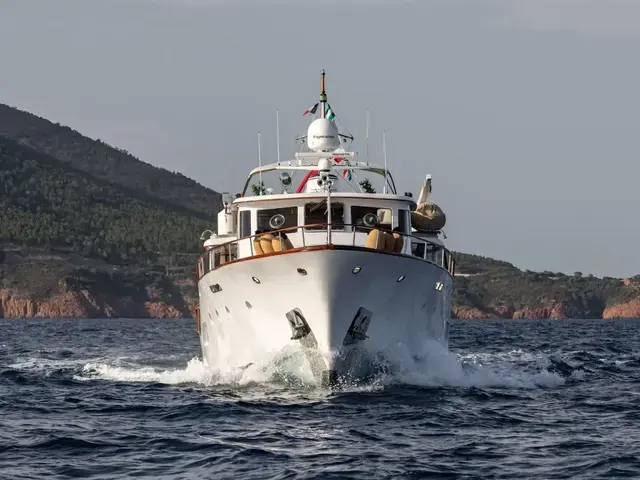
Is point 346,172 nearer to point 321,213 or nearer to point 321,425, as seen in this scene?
point 321,213

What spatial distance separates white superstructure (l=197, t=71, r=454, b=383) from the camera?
25500 millimetres

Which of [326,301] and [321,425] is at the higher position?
[326,301]

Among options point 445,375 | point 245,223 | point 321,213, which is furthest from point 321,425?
point 245,223

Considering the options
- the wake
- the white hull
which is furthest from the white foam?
the white hull

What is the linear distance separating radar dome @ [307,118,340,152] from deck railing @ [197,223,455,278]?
5.04m

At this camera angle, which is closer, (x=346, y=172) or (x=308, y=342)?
(x=308, y=342)

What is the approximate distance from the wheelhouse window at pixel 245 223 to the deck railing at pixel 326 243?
381 millimetres

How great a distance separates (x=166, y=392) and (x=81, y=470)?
390 inches

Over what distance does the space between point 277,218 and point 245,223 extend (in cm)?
107

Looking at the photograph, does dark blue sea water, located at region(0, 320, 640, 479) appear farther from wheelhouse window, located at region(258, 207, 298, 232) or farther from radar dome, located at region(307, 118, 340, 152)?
radar dome, located at region(307, 118, 340, 152)

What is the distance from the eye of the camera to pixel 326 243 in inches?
1073

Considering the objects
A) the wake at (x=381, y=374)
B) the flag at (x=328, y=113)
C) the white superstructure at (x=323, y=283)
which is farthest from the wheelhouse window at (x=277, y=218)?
the flag at (x=328, y=113)

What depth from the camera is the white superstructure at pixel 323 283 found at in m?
25.5

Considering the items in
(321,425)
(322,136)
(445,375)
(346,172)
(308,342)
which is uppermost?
(322,136)
